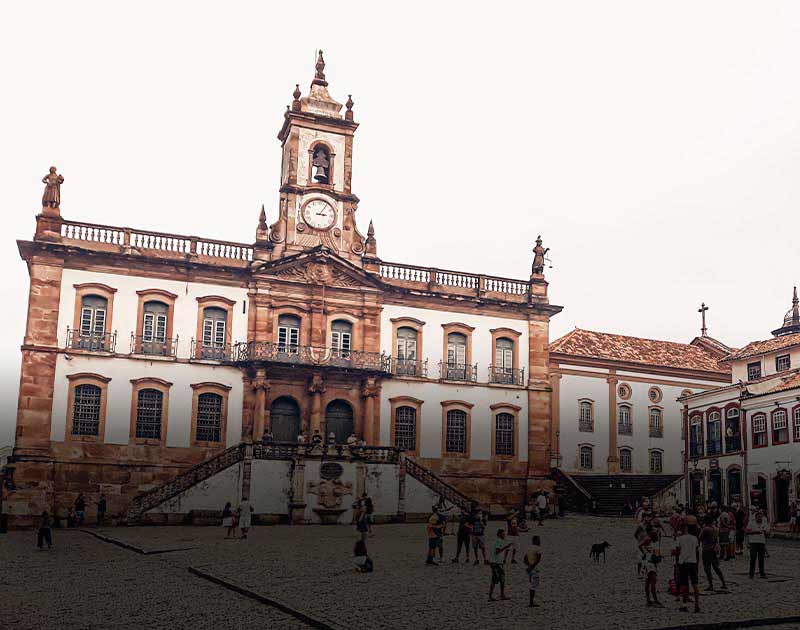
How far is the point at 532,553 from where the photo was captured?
1533 centimetres

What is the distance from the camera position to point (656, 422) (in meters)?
54.3

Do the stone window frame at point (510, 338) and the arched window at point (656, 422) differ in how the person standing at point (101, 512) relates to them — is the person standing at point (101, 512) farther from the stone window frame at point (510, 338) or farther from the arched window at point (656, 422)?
the arched window at point (656, 422)

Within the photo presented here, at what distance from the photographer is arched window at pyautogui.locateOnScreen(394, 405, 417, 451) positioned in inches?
1658

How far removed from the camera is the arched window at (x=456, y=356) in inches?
1713

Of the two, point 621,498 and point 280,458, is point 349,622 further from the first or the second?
point 621,498

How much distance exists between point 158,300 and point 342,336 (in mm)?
8123

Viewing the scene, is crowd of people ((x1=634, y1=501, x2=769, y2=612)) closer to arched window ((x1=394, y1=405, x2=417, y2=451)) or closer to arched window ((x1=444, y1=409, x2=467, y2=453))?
arched window ((x1=394, y1=405, x2=417, y2=451))

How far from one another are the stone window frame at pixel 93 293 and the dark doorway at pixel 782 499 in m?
27.6

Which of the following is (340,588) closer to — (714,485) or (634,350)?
(714,485)

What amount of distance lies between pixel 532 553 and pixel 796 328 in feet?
161

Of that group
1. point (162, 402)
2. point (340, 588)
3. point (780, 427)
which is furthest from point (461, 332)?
point (340, 588)

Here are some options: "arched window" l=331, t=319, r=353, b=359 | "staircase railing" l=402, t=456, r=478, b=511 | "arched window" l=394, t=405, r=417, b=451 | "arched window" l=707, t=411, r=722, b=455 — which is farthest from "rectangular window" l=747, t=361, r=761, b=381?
"arched window" l=331, t=319, r=353, b=359

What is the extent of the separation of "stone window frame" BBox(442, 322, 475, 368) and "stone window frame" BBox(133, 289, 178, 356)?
1226 centimetres

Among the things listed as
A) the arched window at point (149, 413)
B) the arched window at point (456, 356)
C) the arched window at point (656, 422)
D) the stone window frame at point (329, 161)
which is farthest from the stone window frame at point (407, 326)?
the arched window at point (656, 422)
